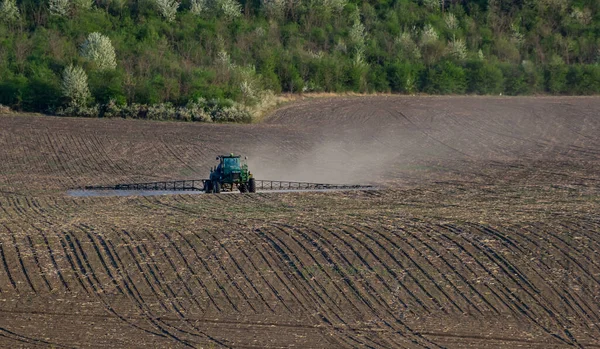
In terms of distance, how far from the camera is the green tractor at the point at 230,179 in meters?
35.8

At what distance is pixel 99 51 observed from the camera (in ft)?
229

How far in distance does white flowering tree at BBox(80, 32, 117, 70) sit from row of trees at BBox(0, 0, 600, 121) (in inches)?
4.2

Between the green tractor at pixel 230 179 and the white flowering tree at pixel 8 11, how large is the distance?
49.5 m

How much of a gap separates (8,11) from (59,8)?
13.4ft

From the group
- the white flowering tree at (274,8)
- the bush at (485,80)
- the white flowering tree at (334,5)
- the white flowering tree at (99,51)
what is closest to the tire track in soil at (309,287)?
the white flowering tree at (99,51)

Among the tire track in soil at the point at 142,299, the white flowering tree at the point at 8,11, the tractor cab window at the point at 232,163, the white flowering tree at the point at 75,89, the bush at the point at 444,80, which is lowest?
the tire track in soil at the point at 142,299

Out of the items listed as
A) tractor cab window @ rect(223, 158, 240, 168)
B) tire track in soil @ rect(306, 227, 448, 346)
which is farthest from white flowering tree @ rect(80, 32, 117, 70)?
tire track in soil @ rect(306, 227, 448, 346)

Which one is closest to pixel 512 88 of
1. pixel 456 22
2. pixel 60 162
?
pixel 456 22

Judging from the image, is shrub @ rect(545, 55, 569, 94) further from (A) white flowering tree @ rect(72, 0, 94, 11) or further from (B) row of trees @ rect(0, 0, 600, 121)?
(A) white flowering tree @ rect(72, 0, 94, 11)

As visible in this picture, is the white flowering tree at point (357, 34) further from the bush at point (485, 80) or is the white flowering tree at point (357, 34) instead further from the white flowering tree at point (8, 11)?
the white flowering tree at point (8, 11)

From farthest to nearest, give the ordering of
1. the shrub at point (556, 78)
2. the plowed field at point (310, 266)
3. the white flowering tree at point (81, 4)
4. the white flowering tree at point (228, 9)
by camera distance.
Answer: the white flowering tree at point (228, 9) < the white flowering tree at point (81, 4) < the shrub at point (556, 78) < the plowed field at point (310, 266)

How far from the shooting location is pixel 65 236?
A: 23.7 meters

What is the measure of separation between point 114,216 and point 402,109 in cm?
4010

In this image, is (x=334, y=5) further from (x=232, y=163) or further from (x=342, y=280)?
Result: (x=342, y=280)
